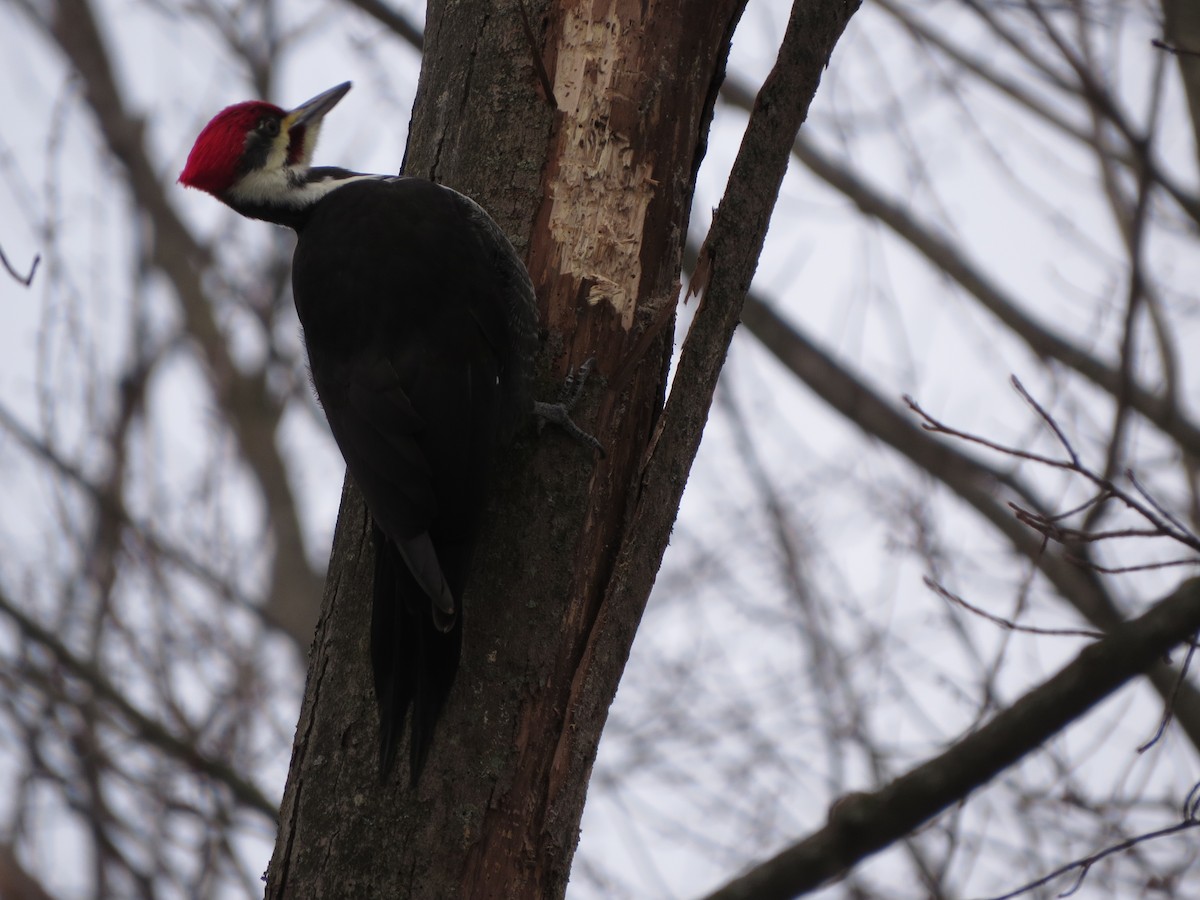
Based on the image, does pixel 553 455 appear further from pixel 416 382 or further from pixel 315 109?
pixel 315 109

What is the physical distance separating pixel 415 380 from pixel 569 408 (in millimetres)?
366

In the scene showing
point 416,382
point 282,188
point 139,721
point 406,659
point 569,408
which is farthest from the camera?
point 139,721

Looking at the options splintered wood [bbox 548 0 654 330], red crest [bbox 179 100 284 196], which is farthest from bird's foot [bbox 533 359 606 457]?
red crest [bbox 179 100 284 196]

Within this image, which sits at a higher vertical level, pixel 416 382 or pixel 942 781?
pixel 416 382

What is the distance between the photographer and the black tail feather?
208 centimetres

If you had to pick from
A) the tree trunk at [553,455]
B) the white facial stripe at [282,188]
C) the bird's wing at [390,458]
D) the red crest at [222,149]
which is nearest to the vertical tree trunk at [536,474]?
the tree trunk at [553,455]

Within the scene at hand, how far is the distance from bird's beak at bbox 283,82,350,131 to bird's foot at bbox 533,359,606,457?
1522 millimetres

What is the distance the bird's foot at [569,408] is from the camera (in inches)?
91.4

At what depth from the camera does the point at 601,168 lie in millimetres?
2533

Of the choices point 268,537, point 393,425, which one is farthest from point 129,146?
point 393,425

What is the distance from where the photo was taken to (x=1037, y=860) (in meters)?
4.62

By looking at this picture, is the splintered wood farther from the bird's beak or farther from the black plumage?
the bird's beak

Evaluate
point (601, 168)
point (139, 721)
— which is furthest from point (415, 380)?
point (139, 721)

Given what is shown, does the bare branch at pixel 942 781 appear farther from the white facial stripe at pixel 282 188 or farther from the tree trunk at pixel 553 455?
the white facial stripe at pixel 282 188
